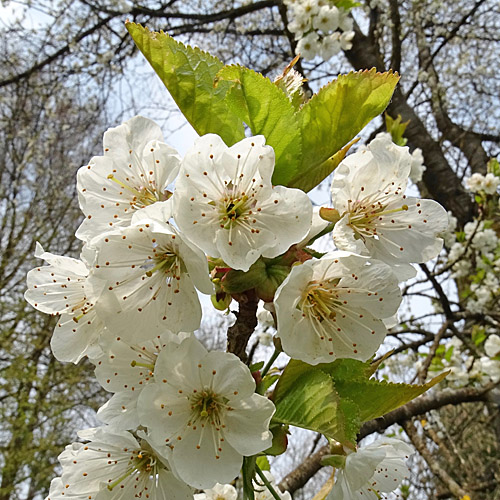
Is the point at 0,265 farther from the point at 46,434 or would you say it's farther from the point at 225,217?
the point at 225,217

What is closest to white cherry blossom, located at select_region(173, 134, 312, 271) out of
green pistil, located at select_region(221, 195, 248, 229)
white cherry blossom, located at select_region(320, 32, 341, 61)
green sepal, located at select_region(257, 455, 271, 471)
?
green pistil, located at select_region(221, 195, 248, 229)

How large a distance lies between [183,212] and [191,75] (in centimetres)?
26

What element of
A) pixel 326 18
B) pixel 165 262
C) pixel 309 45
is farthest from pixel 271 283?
pixel 309 45

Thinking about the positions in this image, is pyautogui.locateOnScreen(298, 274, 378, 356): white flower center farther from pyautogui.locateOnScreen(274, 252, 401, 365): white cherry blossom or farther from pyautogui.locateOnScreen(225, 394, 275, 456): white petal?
pyautogui.locateOnScreen(225, 394, 275, 456): white petal

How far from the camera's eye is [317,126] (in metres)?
0.81

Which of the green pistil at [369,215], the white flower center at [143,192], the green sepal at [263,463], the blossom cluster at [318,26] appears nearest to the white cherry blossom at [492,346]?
the blossom cluster at [318,26]

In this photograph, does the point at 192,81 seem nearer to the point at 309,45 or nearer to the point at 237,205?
the point at 237,205

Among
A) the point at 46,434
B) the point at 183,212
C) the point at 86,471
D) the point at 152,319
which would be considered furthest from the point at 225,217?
the point at 46,434

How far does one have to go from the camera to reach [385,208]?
0.86 metres

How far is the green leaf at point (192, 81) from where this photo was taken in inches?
30.8

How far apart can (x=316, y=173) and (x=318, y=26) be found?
3.19 meters

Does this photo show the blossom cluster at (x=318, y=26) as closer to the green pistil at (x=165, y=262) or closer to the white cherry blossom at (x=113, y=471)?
the green pistil at (x=165, y=262)

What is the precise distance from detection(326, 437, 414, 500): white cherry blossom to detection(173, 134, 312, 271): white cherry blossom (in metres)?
0.42

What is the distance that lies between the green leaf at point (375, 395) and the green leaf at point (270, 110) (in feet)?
1.18
